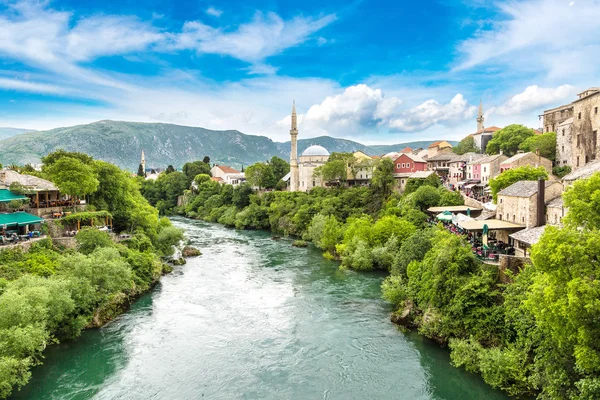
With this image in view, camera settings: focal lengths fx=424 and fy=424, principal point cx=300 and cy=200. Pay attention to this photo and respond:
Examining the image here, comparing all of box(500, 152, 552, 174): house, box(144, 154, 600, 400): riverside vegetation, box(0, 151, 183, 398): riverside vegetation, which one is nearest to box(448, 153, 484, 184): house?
box(500, 152, 552, 174): house

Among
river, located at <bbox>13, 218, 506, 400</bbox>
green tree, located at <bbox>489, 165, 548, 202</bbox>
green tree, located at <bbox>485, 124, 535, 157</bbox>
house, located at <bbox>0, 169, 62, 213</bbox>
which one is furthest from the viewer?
green tree, located at <bbox>485, 124, 535, 157</bbox>

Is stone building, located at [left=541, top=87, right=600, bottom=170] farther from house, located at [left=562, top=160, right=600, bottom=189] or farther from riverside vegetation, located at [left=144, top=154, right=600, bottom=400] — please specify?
house, located at [left=562, top=160, right=600, bottom=189]

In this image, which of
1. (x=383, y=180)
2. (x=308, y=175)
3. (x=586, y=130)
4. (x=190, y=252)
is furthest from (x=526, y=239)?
(x=308, y=175)

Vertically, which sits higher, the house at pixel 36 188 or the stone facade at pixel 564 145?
the stone facade at pixel 564 145

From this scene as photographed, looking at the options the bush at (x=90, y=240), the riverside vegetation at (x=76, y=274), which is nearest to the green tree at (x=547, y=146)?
the riverside vegetation at (x=76, y=274)

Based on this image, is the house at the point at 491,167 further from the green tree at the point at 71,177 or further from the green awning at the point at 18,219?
the green awning at the point at 18,219

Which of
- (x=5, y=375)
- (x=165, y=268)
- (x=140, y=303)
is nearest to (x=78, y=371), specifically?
(x=5, y=375)

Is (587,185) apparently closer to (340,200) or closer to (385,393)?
(385,393)
